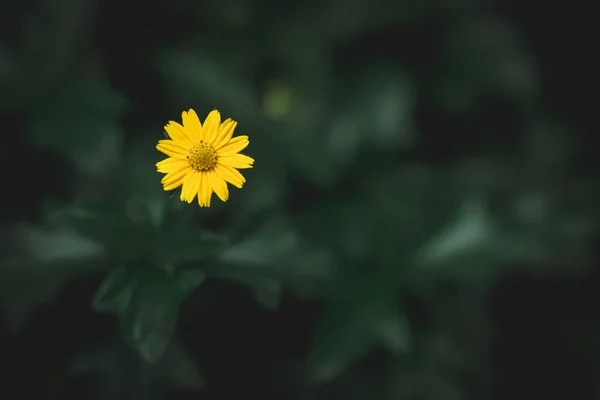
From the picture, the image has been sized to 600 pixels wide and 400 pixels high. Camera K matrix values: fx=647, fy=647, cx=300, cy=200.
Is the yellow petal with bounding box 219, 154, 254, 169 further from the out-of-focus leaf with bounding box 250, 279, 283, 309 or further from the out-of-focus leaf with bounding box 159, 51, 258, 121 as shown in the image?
the out-of-focus leaf with bounding box 159, 51, 258, 121

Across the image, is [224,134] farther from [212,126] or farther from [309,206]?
[309,206]

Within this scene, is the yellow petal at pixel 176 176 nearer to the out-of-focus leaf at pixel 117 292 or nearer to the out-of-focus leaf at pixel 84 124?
the out-of-focus leaf at pixel 117 292

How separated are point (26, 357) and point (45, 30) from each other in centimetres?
116

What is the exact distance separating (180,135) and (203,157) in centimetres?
8

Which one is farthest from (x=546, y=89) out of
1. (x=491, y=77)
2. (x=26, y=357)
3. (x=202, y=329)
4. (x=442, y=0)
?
(x=26, y=357)

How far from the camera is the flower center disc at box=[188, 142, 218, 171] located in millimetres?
1540

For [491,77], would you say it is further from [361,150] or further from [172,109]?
[172,109]

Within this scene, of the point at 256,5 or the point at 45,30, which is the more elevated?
the point at 256,5

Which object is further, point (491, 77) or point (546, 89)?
point (546, 89)

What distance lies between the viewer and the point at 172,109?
250cm

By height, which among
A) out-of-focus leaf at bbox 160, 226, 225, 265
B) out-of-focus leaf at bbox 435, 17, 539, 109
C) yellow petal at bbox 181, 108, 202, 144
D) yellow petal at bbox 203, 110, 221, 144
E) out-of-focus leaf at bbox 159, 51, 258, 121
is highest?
out-of-focus leaf at bbox 435, 17, 539, 109

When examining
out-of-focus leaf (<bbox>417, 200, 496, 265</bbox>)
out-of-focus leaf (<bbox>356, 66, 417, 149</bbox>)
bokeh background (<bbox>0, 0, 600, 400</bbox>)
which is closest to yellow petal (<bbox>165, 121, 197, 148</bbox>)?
bokeh background (<bbox>0, 0, 600, 400</bbox>)

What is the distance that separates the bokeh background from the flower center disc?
0.16 meters

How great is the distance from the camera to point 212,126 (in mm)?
1554
